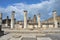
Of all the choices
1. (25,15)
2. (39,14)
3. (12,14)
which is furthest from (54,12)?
(12,14)

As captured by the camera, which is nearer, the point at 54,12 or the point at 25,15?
the point at 25,15

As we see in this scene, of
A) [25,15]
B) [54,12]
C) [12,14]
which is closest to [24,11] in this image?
[25,15]

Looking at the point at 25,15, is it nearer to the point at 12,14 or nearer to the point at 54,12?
the point at 12,14

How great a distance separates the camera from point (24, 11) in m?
23.7

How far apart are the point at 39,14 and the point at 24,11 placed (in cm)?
319

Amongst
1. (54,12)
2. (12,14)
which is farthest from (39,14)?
(12,14)

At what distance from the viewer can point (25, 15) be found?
23.4 m

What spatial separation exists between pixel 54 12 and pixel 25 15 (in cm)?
542

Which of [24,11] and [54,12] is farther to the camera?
[54,12]

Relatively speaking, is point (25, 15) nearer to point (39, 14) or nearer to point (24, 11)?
point (24, 11)

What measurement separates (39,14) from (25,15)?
10.6 feet

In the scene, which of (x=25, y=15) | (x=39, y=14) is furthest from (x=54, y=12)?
(x=25, y=15)

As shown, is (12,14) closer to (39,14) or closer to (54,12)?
(39,14)

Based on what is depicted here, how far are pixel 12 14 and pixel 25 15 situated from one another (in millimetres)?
2812
